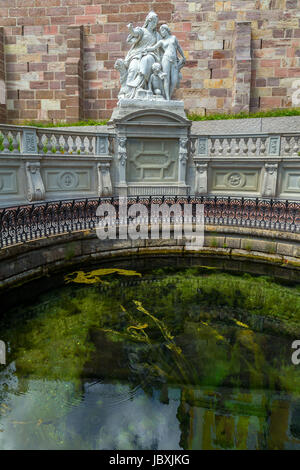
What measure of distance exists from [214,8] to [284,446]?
14.8 metres

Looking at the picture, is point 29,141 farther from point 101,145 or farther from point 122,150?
point 122,150

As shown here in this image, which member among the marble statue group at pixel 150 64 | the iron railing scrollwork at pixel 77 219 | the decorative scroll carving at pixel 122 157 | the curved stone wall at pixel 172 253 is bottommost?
the curved stone wall at pixel 172 253

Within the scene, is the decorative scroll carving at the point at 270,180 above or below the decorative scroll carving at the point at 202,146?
below

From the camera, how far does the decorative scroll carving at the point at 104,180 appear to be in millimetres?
8922

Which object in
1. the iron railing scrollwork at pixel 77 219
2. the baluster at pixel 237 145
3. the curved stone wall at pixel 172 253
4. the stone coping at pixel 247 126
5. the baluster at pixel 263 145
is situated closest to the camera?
the iron railing scrollwork at pixel 77 219

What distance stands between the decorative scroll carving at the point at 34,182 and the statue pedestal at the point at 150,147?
2.09 metres

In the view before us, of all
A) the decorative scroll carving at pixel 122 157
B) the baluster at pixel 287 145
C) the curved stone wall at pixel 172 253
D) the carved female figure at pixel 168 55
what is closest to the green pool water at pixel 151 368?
the curved stone wall at pixel 172 253

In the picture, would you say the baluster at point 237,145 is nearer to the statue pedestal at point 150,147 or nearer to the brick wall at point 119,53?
the statue pedestal at point 150,147

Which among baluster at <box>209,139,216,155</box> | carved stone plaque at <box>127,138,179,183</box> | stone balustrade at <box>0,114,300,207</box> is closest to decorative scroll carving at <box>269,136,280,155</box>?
stone balustrade at <box>0,114,300,207</box>

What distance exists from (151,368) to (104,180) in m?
6.07

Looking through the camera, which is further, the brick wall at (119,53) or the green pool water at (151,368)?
the brick wall at (119,53)

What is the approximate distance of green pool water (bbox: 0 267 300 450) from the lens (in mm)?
2971

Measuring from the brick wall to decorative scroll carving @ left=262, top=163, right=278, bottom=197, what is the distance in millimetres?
5435

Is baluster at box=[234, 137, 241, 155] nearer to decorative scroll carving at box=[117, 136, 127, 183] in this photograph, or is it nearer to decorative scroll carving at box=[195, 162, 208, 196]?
decorative scroll carving at box=[195, 162, 208, 196]
